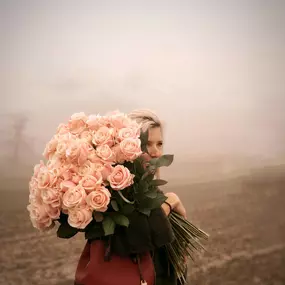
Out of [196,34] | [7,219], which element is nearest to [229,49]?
[196,34]

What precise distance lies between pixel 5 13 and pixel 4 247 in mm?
1146

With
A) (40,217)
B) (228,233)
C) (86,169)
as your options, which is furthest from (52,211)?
(228,233)

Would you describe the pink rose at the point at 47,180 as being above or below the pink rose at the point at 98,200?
above

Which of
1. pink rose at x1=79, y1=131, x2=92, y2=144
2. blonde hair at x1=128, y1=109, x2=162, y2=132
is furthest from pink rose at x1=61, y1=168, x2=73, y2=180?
blonde hair at x1=128, y1=109, x2=162, y2=132

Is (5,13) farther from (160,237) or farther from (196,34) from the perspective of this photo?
(160,237)

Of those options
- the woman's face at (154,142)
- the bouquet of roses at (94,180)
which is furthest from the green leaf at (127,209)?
the woman's face at (154,142)

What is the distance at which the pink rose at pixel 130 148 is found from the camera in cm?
104

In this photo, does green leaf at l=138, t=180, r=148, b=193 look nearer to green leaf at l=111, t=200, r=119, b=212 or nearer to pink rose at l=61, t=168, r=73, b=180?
green leaf at l=111, t=200, r=119, b=212

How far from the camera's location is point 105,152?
3.40 ft

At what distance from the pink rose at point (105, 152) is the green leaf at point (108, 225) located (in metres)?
0.17

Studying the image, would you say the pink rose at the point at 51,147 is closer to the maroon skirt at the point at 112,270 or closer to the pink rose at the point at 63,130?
the pink rose at the point at 63,130

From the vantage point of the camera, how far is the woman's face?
1.43 meters

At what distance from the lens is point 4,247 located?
5.50 feet

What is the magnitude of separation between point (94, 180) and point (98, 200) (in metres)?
0.06
